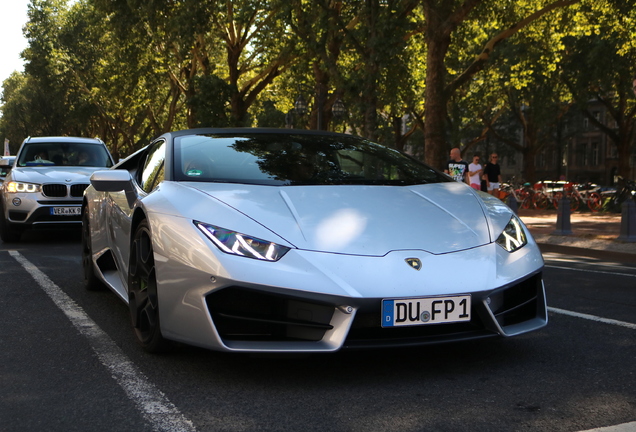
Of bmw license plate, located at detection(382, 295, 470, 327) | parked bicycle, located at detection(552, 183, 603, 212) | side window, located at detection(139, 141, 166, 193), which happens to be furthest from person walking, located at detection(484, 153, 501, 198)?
bmw license plate, located at detection(382, 295, 470, 327)

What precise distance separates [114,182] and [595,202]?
2319 centimetres

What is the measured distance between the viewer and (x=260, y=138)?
514 centimetres

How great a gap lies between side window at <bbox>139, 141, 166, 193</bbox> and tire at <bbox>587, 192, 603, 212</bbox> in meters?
22.5

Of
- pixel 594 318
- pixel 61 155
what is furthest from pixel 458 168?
pixel 594 318

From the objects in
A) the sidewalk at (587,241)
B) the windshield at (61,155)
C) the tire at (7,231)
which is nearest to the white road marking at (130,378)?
the tire at (7,231)

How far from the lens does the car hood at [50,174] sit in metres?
11.6

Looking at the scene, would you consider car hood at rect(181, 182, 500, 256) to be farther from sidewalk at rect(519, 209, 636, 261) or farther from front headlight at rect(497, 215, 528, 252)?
sidewalk at rect(519, 209, 636, 261)

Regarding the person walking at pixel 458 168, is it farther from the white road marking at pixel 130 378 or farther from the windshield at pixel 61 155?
the white road marking at pixel 130 378

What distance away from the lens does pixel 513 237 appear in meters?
4.23

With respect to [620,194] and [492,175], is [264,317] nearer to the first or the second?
[492,175]

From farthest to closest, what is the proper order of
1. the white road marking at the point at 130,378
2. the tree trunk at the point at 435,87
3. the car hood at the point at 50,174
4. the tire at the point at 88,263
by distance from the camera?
Answer: the tree trunk at the point at 435,87, the car hood at the point at 50,174, the tire at the point at 88,263, the white road marking at the point at 130,378

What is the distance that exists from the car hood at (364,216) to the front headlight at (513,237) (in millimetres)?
72

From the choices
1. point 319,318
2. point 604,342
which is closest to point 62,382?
point 319,318

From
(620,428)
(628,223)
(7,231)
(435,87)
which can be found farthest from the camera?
(435,87)
